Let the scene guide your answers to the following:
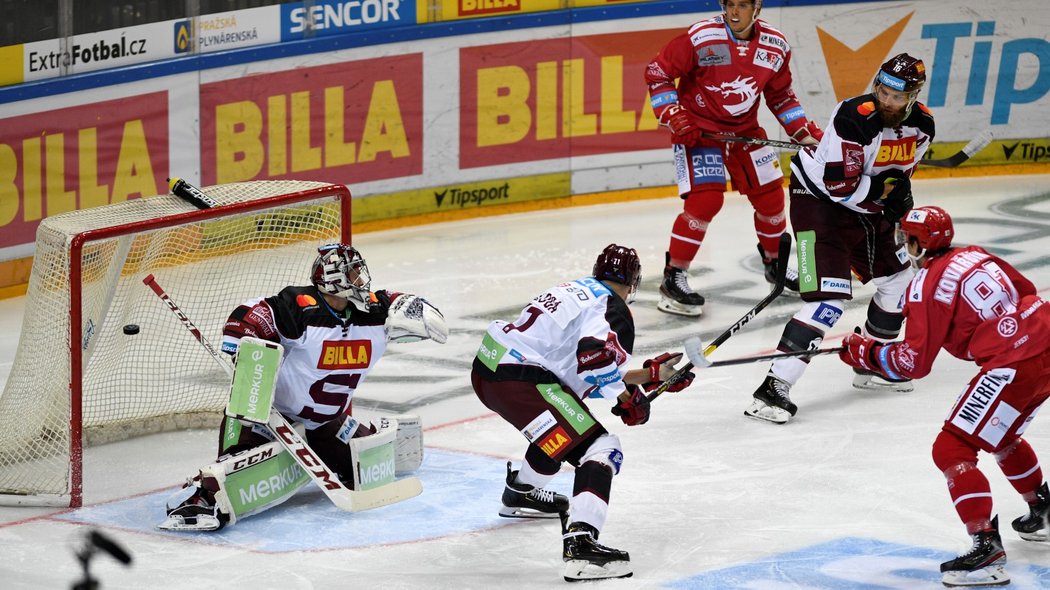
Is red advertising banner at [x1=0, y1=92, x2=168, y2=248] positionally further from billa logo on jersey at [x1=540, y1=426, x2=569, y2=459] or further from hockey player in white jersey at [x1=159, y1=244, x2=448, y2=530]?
billa logo on jersey at [x1=540, y1=426, x2=569, y2=459]

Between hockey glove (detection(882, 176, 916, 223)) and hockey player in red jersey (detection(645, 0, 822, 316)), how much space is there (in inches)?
50.4

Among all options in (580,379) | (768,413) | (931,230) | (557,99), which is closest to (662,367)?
(580,379)

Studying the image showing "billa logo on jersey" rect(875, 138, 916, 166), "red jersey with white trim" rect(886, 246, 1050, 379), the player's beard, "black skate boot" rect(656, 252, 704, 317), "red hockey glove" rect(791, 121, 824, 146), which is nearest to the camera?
"red jersey with white trim" rect(886, 246, 1050, 379)

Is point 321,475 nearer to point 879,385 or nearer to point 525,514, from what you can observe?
point 525,514

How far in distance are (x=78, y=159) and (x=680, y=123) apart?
2866mm

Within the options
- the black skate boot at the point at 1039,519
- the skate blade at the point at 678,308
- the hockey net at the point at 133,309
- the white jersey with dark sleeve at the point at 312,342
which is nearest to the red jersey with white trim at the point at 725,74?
the skate blade at the point at 678,308

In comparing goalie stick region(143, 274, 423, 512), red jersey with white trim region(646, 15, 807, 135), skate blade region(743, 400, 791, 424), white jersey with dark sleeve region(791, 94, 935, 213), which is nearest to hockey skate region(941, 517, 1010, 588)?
skate blade region(743, 400, 791, 424)

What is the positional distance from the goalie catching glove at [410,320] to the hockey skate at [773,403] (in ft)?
4.86

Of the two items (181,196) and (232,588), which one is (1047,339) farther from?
(181,196)

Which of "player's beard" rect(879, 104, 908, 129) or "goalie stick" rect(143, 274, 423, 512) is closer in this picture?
"goalie stick" rect(143, 274, 423, 512)

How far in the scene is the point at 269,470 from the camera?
206 inches

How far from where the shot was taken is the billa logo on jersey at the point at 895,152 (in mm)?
6270

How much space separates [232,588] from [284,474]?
688 millimetres

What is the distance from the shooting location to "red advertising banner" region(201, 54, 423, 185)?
28.5ft
